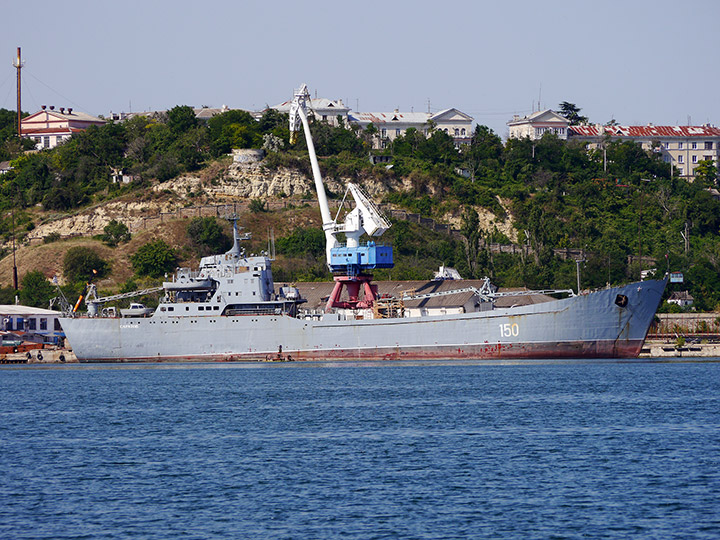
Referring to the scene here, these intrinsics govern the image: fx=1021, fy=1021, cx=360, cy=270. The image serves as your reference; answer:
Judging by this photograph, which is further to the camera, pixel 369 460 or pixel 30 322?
pixel 30 322

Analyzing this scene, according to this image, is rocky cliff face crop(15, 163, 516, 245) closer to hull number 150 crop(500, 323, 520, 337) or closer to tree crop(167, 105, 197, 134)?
tree crop(167, 105, 197, 134)

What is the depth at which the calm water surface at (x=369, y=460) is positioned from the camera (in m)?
22.5

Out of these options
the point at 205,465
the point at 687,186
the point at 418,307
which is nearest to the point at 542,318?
the point at 418,307

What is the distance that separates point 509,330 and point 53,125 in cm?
10135

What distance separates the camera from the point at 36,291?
97.9m

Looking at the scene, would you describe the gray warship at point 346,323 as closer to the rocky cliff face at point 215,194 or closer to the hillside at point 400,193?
the hillside at point 400,193

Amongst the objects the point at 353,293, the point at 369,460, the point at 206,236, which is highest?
Answer: the point at 206,236

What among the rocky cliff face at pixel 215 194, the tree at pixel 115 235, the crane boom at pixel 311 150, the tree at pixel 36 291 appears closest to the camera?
the crane boom at pixel 311 150

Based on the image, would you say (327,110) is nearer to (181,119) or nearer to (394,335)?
(181,119)

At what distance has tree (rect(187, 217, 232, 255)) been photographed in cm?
10694

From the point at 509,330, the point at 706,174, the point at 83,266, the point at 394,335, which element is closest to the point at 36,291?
the point at 83,266

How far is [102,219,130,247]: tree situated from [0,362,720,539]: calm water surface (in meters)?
58.0

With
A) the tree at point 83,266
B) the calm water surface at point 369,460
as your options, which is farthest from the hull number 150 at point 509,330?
the tree at point 83,266

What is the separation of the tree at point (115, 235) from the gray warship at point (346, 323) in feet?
109
